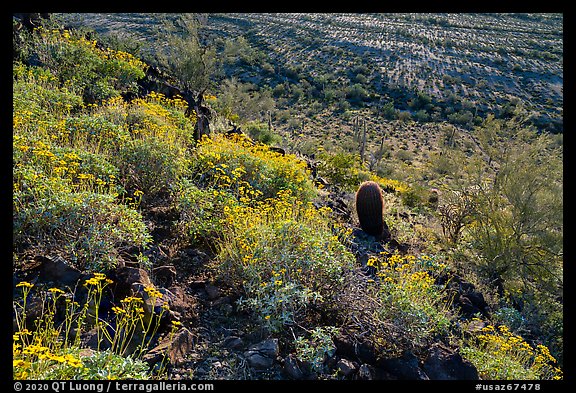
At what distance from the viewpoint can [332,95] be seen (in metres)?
29.3

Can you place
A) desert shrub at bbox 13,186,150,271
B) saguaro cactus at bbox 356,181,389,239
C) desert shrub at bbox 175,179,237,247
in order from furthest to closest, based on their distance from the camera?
saguaro cactus at bbox 356,181,389,239 → desert shrub at bbox 175,179,237,247 → desert shrub at bbox 13,186,150,271

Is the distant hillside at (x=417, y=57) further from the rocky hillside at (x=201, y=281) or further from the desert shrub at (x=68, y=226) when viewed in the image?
the desert shrub at (x=68, y=226)

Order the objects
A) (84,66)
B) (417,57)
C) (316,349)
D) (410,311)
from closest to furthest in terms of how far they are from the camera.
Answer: (316,349) < (410,311) < (84,66) < (417,57)

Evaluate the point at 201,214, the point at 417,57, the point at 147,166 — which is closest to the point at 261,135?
the point at 147,166

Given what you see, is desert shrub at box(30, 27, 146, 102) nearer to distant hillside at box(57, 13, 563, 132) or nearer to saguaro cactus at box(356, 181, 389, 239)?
saguaro cactus at box(356, 181, 389, 239)

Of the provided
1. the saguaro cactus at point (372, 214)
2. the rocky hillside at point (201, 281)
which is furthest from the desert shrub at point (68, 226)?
the saguaro cactus at point (372, 214)

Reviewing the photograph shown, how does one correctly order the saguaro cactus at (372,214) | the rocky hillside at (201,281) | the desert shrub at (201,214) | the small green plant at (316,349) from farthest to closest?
the saguaro cactus at (372,214), the desert shrub at (201,214), the small green plant at (316,349), the rocky hillside at (201,281)

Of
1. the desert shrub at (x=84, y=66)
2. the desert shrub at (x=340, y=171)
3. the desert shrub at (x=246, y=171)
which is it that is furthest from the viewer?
the desert shrub at (x=340, y=171)

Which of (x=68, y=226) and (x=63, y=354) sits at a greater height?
(x=68, y=226)

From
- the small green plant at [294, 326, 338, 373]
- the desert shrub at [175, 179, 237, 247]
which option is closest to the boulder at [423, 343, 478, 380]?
the small green plant at [294, 326, 338, 373]

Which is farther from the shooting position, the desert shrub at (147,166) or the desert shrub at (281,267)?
the desert shrub at (147,166)

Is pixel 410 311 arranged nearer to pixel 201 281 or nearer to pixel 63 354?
pixel 201 281

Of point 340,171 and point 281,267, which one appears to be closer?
point 281,267

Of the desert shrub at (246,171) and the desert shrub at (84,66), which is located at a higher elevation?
the desert shrub at (84,66)
